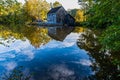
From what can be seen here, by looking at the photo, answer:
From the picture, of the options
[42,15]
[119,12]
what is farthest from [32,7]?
[119,12]

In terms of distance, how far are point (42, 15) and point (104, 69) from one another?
63.3 m

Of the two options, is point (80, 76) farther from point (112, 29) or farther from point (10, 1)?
point (10, 1)

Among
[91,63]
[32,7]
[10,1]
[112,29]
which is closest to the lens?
[10,1]

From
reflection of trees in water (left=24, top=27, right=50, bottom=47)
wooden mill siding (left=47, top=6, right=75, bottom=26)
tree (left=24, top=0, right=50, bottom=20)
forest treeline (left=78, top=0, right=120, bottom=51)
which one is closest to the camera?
forest treeline (left=78, top=0, right=120, bottom=51)

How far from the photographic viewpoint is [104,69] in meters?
10.4

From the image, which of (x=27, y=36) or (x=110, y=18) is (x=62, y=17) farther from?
(x=110, y=18)

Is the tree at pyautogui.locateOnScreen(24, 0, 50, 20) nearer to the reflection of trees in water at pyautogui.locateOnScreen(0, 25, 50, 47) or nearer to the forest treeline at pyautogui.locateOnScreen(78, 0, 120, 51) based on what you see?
the reflection of trees in water at pyautogui.locateOnScreen(0, 25, 50, 47)

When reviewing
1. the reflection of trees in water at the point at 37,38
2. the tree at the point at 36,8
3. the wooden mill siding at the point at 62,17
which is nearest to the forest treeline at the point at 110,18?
the reflection of trees in water at the point at 37,38

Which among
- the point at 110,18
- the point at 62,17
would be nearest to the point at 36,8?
the point at 62,17

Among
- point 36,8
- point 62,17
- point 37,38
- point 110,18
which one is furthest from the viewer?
point 36,8

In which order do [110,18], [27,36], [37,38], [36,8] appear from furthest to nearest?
[36,8] → [27,36] → [37,38] → [110,18]

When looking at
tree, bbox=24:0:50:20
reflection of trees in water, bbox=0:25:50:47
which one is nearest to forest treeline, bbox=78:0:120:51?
reflection of trees in water, bbox=0:25:50:47

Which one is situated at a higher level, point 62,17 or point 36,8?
point 36,8

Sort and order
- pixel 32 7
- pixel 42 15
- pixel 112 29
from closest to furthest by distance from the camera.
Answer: pixel 112 29, pixel 32 7, pixel 42 15
